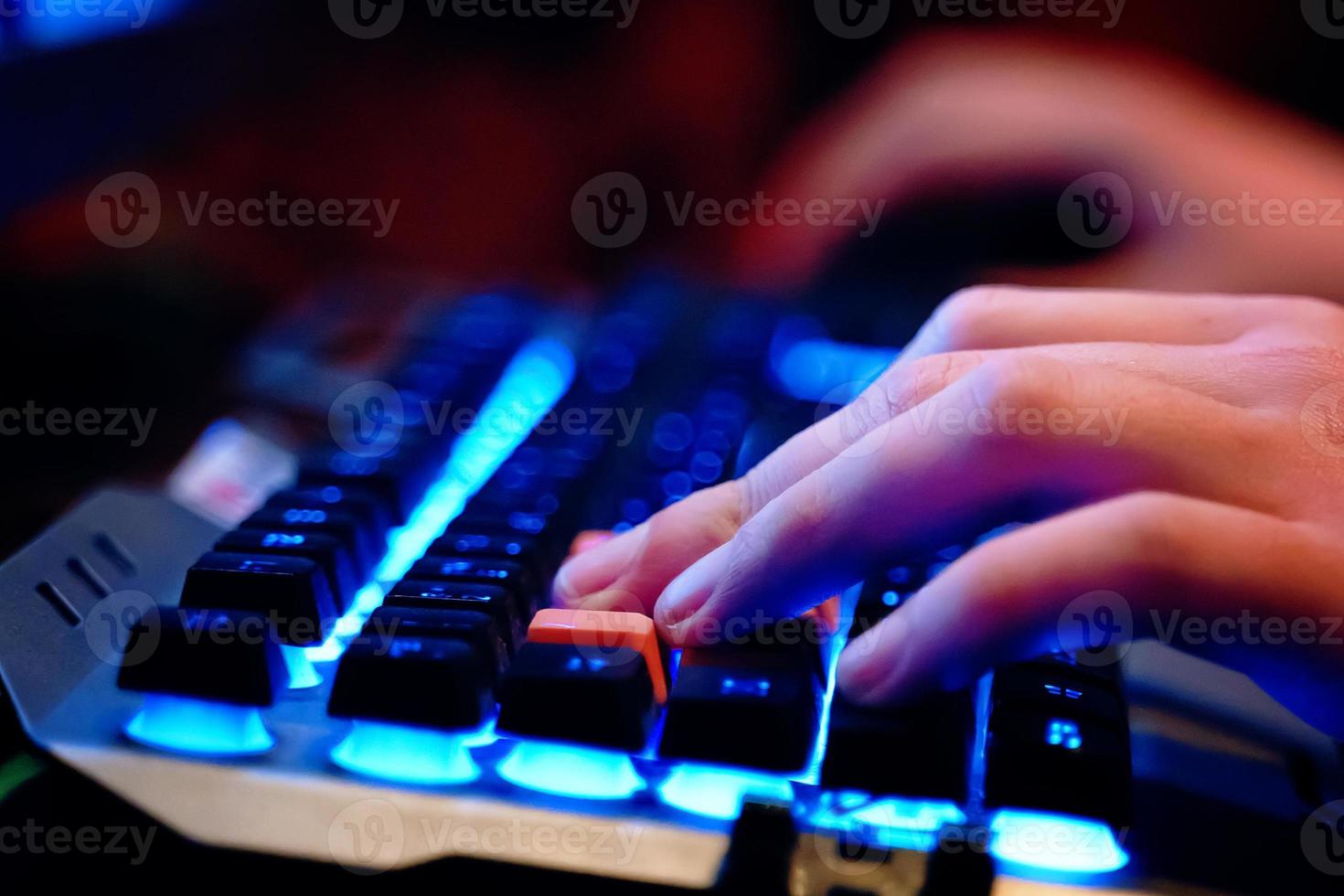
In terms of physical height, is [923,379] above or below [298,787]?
above

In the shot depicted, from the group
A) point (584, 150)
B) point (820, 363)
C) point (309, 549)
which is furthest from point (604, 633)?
point (584, 150)

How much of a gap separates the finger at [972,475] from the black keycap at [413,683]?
→ 3.5 inches

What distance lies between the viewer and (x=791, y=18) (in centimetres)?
94

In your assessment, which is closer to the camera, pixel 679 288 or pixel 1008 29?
pixel 679 288

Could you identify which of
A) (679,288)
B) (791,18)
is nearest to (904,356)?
(679,288)

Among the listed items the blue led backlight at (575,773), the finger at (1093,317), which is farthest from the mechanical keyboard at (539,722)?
the finger at (1093,317)

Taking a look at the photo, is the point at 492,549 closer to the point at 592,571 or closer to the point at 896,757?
the point at 592,571

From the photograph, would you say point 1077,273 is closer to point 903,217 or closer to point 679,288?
point 903,217

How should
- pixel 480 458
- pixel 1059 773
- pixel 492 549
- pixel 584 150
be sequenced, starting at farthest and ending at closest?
1. pixel 584 150
2. pixel 480 458
3. pixel 492 549
4. pixel 1059 773

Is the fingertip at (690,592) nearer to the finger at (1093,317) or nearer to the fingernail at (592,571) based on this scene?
the fingernail at (592,571)

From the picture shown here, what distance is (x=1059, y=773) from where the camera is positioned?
37 cm

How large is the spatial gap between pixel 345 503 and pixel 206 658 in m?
0.11

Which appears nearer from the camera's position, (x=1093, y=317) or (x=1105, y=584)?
(x=1105, y=584)

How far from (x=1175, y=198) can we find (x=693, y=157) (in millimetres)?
419
